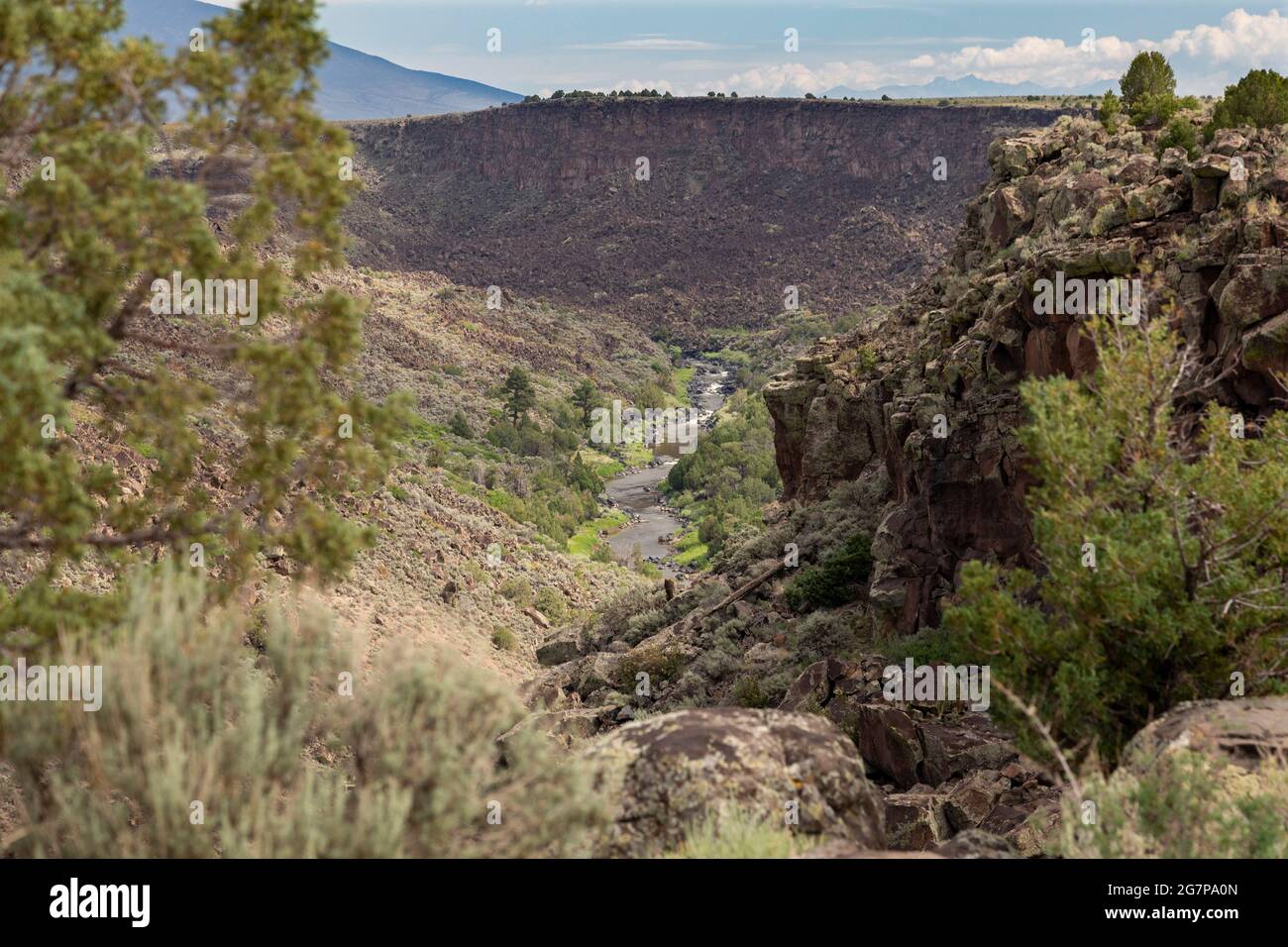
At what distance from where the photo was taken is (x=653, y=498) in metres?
60.7

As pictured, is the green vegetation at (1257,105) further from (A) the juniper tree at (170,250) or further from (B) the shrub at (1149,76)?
(A) the juniper tree at (170,250)

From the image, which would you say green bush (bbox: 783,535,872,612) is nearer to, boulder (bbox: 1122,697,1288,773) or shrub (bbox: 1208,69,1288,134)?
shrub (bbox: 1208,69,1288,134)

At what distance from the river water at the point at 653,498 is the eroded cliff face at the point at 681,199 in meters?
15.6

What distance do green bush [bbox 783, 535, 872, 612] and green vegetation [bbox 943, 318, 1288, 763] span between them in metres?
13.5

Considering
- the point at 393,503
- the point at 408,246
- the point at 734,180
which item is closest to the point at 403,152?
the point at 408,246

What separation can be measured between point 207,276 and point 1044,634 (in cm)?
735

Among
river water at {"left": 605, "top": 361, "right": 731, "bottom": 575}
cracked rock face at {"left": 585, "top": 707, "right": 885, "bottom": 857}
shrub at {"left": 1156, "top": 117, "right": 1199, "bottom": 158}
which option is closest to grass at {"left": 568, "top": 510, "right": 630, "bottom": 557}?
river water at {"left": 605, "top": 361, "right": 731, "bottom": 575}

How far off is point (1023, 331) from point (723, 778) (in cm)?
1314

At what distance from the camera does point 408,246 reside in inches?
4469

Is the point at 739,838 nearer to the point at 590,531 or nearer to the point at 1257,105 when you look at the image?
the point at 1257,105

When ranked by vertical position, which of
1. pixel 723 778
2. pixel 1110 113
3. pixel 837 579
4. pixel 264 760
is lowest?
pixel 837 579

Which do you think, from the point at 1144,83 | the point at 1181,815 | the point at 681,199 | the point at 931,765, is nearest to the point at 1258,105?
the point at 1144,83

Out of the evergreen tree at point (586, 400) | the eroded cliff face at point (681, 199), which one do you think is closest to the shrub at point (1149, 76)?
the evergreen tree at point (586, 400)

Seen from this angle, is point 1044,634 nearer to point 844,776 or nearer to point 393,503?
point 844,776
